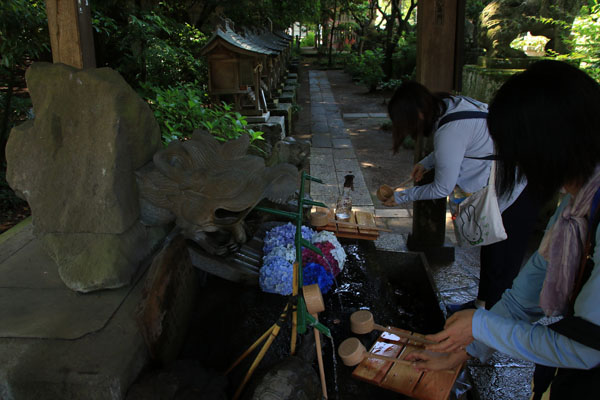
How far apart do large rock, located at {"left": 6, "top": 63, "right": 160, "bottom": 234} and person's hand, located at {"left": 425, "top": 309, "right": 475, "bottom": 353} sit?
1.36m

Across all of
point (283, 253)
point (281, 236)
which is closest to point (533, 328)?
point (283, 253)

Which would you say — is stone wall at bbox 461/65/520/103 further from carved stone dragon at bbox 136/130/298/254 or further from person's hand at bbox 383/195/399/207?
carved stone dragon at bbox 136/130/298/254

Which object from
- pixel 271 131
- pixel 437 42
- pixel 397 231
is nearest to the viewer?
pixel 437 42

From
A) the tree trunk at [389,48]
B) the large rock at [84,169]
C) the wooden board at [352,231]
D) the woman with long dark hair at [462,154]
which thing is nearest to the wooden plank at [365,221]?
the wooden board at [352,231]

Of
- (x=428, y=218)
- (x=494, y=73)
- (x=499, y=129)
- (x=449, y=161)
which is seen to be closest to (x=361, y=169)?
(x=494, y=73)

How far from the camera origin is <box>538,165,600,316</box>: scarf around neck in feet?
3.76

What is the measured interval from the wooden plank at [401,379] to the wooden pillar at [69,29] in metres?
2.35

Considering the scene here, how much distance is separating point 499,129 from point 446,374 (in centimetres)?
118

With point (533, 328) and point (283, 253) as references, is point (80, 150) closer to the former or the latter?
point (283, 253)

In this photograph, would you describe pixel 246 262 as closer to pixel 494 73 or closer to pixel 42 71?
pixel 42 71

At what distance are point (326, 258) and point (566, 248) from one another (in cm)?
139

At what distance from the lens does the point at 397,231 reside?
472 cm

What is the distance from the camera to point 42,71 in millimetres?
1909

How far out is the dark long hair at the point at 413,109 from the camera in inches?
93.8
